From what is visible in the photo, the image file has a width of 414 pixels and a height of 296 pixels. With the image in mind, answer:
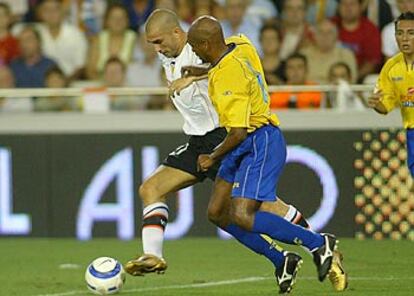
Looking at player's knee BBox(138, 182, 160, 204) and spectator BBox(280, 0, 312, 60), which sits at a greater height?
spectator BBox(280, 0, 312, 60)

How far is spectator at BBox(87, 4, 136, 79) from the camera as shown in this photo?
15.8m

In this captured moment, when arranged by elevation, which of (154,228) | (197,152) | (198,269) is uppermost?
(197,152)

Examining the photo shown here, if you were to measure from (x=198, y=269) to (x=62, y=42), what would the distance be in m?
5.20

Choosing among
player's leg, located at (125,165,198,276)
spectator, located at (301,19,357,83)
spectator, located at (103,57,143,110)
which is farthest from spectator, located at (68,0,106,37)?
player's leg, located at (125,165,198,276)

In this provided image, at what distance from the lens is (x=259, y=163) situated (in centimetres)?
920

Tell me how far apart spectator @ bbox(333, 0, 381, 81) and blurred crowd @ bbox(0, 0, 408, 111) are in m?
0.01

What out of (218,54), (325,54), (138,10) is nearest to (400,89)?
(218,54)

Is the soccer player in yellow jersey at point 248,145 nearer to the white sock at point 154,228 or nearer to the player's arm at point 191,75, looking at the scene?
the player's arm at point 191,75

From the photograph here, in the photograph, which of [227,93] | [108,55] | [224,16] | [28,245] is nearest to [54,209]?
[28,245]

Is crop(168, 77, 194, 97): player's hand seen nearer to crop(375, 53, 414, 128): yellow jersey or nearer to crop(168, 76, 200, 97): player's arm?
crop(168, 76, 200, 97): player's arm

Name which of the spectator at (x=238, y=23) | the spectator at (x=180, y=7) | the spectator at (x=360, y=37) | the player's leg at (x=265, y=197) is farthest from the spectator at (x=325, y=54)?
the player's leg at (x=265, y=197)

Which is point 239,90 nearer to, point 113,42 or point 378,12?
point 378,12

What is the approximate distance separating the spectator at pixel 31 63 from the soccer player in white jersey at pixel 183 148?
18.9 ft

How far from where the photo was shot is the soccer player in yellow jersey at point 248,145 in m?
8.93
